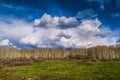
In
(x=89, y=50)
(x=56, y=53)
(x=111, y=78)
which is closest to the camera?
(x=111, y=78)

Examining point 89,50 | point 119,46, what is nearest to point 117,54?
point 119,46

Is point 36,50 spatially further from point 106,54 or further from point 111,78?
point 111,78

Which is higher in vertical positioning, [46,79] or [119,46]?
[119,46]

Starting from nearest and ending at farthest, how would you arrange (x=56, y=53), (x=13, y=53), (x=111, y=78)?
(x=111, y=78) → (x=56, y=53) → (x=13, y=53)

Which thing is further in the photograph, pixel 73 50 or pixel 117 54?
pixel 73 50

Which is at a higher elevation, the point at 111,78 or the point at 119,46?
the point at 119,46

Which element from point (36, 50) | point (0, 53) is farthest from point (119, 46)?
point (0, 53)

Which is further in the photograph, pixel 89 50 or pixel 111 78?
pixel 89 50

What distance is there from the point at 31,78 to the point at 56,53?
6265 cm

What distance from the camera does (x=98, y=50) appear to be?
95.6 meters

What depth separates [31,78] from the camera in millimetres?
46781

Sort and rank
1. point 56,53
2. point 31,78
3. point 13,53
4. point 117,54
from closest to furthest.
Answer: point 31,78 < point 117,54 < point 56,53 < point 13,53

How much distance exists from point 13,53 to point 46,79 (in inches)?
3043

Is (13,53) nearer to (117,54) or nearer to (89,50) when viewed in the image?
(89,50)
